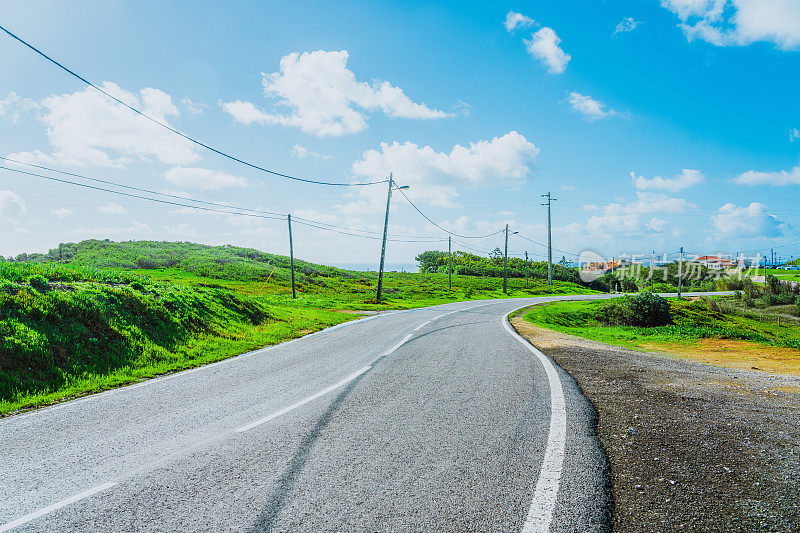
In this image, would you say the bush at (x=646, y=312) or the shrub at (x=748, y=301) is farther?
the shrub at (x=748, y=301)

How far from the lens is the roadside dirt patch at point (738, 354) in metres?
8.87

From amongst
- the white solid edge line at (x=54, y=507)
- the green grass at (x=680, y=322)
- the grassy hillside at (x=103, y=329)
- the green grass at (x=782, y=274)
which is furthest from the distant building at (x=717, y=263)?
the white solid edge line at (x=54, y=507)

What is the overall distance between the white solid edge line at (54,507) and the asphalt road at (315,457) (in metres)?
0.01

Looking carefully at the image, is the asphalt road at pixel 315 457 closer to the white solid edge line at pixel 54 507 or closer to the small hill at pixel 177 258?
the white solid edge line at pixel 54 507

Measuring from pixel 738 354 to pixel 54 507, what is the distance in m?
13.8

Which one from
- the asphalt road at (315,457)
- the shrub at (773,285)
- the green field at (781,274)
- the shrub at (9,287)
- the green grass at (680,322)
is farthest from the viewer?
the green field at (781,274)

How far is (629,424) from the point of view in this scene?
196 inches

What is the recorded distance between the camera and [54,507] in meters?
3.45

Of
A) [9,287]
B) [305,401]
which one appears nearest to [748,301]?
[305,401]

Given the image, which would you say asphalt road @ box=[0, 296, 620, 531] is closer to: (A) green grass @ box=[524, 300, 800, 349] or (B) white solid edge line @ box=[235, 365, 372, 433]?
(B) white solid edge line @ box=[235, 365, 372, 433]

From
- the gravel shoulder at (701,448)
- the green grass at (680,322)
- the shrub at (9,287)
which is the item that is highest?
the shrub at (9,287)

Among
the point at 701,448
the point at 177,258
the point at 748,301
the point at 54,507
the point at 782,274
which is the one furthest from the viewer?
the point at 177,258

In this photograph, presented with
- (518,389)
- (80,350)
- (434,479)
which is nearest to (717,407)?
(518,389)

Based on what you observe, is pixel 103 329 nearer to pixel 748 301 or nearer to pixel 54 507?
pixel 54 507
